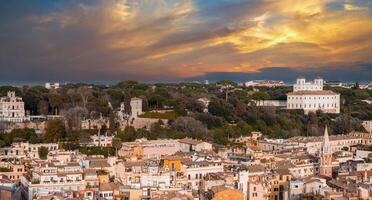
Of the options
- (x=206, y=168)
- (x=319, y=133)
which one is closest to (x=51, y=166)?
(x=206, y=168)

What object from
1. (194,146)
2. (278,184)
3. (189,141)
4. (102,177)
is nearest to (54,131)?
(189,141)

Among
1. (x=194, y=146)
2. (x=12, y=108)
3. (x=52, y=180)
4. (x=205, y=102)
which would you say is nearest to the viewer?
(x=52, y=180)

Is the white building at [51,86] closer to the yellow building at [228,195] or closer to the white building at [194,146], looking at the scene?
the white building at [194,146]

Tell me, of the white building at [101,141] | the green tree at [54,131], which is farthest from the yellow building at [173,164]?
the green tree at [54,131]

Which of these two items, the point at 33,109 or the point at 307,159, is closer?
the point at 307,159

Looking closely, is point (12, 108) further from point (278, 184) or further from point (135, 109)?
point (278, 184)

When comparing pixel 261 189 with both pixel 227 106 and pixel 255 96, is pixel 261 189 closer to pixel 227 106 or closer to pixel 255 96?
pixel 227 106

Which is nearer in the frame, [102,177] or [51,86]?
[102,177]
